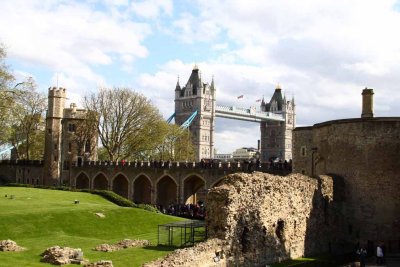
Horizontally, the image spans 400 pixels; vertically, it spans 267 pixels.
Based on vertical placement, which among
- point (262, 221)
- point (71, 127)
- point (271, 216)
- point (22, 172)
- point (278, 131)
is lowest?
point (262, 221)

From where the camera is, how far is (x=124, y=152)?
68.3 meters

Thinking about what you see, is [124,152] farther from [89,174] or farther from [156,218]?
[156,218]

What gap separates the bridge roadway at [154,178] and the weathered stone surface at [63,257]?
29.1m

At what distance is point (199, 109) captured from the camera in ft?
472

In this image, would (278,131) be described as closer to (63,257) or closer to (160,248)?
(160,248)

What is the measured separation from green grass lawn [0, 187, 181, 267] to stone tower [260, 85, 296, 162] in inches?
5401

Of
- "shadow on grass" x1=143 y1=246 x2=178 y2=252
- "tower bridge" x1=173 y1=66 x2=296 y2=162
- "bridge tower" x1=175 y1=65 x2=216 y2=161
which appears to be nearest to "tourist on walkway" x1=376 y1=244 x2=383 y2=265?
"shadow on grass" x1=143 y1=246 x2=178 y2=252

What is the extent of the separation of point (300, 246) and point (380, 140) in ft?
26.4

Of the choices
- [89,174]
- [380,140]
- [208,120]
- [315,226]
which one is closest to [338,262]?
[315,226]

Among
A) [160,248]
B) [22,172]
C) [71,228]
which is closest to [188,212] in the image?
[71,228]

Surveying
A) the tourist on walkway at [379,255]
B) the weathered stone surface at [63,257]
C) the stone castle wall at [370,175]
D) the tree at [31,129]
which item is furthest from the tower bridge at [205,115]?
the weathered stone surface at [63,257]

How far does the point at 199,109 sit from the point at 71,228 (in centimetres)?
11698

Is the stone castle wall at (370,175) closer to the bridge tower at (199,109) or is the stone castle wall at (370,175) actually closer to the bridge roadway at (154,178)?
the bridge roadway at (154,178)

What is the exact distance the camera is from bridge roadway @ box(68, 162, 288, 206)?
169 feet
